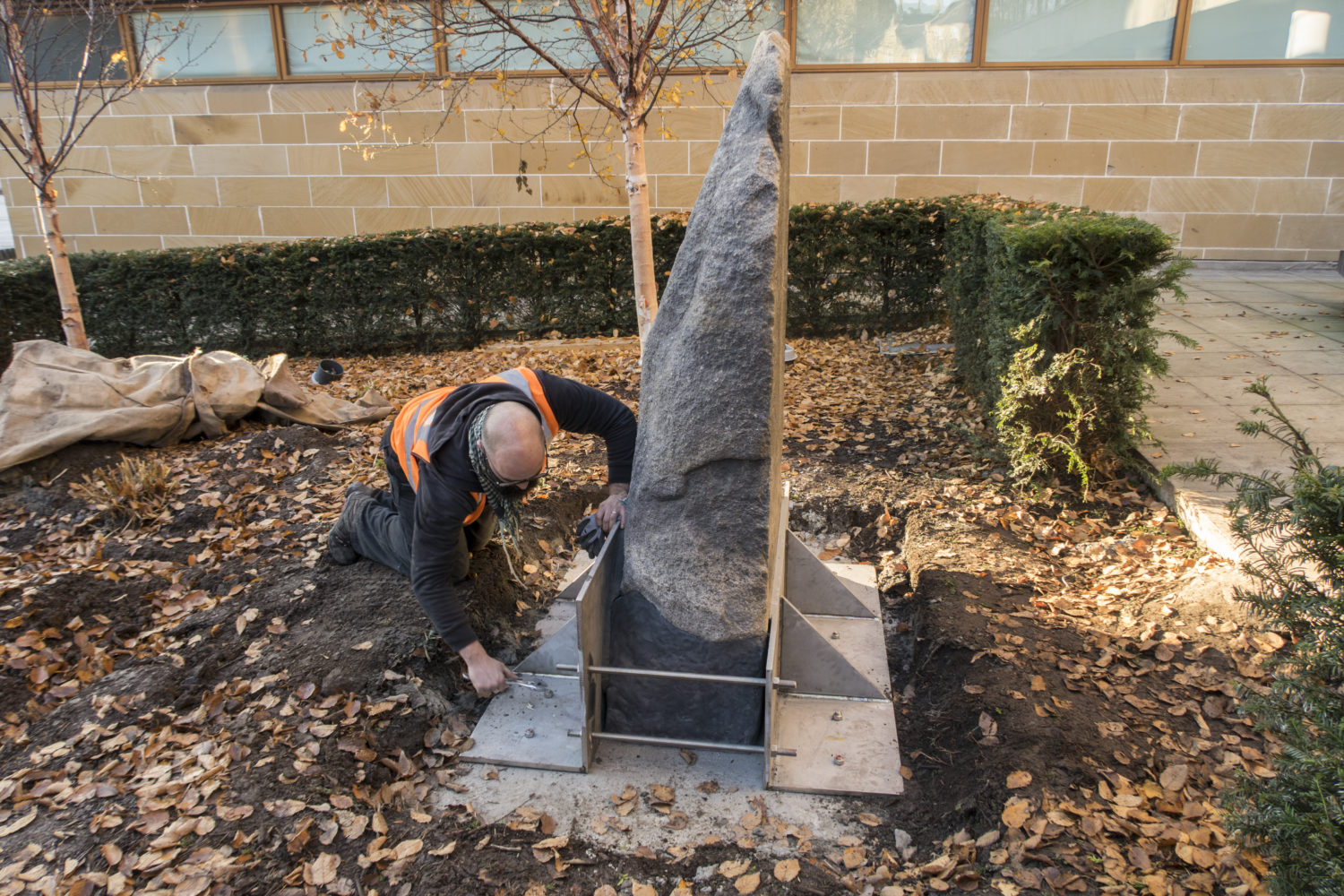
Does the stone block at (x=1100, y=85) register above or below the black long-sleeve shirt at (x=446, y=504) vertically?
above

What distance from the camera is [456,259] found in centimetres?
846

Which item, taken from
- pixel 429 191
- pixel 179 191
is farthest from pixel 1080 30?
pixel 179 191

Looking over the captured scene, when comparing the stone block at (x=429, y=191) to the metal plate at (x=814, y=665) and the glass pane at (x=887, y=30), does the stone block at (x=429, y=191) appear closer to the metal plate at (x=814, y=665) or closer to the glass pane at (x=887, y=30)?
the glass pane at (x=887, y=30)

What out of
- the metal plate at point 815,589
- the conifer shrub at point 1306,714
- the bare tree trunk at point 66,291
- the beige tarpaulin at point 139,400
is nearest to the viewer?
the conifer shrub at point 1306,714

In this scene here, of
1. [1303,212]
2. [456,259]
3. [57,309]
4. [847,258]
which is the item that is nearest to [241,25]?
[57,309]

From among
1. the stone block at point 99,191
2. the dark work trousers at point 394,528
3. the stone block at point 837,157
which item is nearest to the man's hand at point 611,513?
the dark work trousers at point 394,528

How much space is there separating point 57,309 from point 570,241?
209 inches

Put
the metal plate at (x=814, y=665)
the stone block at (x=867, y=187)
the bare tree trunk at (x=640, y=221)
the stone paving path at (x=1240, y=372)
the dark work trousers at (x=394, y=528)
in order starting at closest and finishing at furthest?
the metal plate at (x=814, y=665)
the dark work trousers at (x=394, y=528)
the stone paving path at (x=1240, y=372)
the bare tree trunk at (x=640, y=221)
the stone block at (x=867, y=187)

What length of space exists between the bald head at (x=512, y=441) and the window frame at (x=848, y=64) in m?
7.20

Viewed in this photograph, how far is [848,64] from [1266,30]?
4632 mm

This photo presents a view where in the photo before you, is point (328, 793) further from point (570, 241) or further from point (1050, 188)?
point (1050, 188)

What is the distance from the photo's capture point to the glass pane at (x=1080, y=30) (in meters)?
9.48

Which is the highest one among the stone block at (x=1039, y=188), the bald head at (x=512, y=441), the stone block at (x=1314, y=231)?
the stone block at (x=1039, y=188)

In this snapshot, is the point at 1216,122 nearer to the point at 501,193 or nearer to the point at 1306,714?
the point at 501,193
